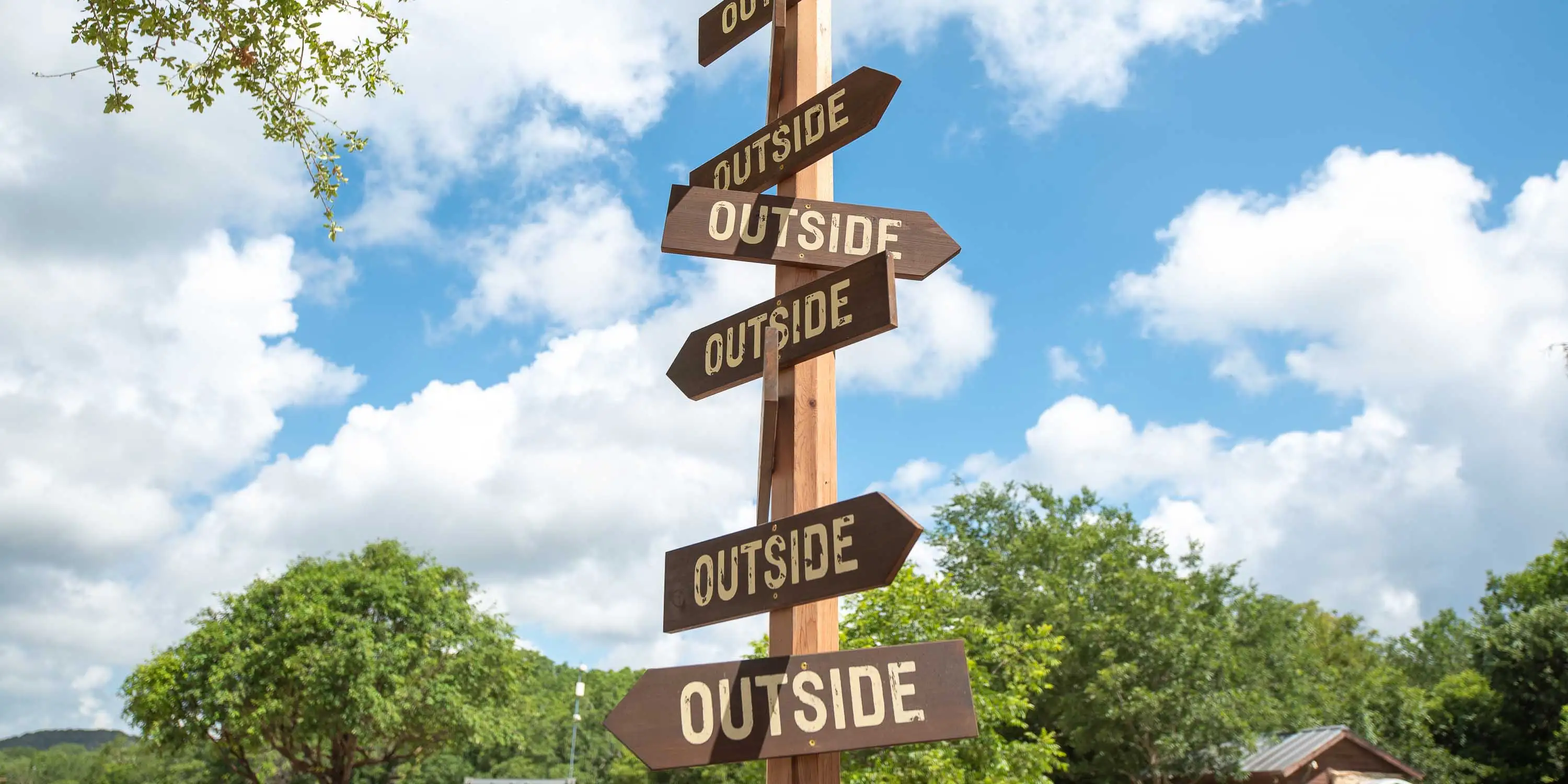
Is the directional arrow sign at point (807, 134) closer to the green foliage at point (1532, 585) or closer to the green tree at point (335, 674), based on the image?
the green tree at point (335, 674)

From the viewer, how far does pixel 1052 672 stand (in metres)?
29.1

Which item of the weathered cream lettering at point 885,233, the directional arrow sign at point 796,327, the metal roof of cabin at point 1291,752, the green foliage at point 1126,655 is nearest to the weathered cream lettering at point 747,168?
the weathered cream lettering at point 885,233

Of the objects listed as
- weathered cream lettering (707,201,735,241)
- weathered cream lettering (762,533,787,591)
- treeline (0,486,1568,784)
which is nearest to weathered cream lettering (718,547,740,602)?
weathered cream lettering (762,533,787,591)

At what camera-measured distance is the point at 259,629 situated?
30.6m

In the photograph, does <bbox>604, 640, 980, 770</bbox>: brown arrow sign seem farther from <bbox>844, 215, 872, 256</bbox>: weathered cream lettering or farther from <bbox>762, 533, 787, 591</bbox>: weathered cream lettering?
<bbox>844, 215, 872, 256</bbox>: weathered cream lettering

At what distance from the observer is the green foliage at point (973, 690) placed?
16.1 metres

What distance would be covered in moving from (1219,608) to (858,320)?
33869 millimetres

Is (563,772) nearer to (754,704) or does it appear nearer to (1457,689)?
(1457,689)

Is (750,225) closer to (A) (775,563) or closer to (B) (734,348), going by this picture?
(B) (734,348)

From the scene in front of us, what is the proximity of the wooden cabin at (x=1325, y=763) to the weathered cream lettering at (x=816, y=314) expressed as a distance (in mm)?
28141

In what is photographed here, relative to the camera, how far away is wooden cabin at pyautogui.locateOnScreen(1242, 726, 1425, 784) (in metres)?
27.4

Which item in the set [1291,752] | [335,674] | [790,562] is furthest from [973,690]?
[335,674]

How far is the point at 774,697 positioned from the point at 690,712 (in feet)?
1.05

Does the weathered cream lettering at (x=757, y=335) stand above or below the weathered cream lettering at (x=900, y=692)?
above
